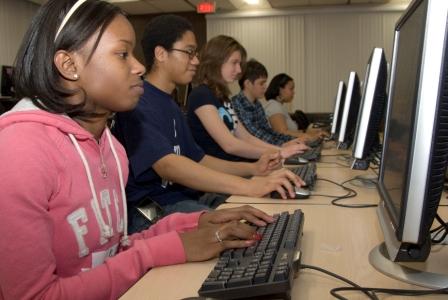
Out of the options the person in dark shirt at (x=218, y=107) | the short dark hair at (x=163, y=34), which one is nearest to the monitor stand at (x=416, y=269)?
the short dark hair at (x=163, y=34)

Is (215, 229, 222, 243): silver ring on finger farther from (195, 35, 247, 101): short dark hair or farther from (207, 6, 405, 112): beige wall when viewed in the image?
(207, 6, 405, 112): beige wall

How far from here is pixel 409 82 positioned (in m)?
0.76

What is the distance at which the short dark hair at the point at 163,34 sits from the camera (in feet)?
6.00

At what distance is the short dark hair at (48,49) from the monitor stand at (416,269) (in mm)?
654

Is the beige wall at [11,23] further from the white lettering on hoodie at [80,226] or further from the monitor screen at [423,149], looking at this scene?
the monitor screen at [423,149]

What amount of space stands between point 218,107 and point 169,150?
1.01 metres

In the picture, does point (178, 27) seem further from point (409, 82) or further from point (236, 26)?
point (236, 26)

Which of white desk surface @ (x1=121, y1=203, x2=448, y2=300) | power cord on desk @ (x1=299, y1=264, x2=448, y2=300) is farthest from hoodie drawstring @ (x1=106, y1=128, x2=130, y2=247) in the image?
power cord on desk @ (x1=299, y1=264, x2=448, y2=300)

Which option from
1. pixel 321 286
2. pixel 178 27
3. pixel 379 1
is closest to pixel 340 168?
pixel 178 27

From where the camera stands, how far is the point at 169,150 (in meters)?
1.52

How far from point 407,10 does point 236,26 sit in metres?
6.33

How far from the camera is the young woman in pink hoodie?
28.6 inches

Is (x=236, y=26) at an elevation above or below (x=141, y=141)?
above

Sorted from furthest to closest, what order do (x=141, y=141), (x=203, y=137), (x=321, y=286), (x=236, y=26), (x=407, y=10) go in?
(x=236, y=26) < (x=203, y=137) < (x=141, y=141) < (x=407, y=10) < (x=321, y=286)
